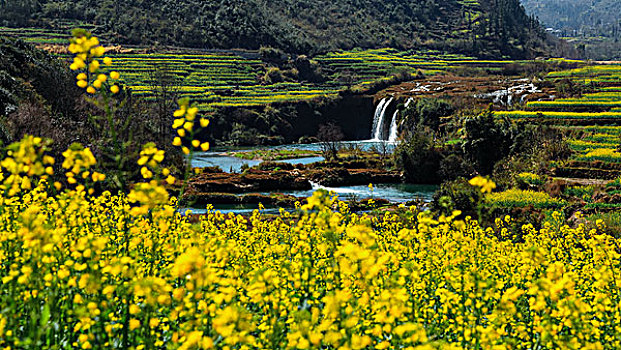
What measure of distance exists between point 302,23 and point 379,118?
180 ft

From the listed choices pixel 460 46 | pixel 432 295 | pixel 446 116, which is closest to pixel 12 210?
pixel 432 295

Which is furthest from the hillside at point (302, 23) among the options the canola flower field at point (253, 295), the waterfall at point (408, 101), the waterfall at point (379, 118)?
the canola flower field at point (253, 295)

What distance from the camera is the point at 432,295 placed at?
512 cm

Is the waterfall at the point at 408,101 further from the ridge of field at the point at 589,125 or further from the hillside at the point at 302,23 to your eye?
the hillside at the point at 302,23

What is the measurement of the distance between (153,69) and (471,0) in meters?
98.4

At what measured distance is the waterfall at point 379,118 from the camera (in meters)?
52.9

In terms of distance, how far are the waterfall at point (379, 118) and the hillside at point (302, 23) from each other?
30.9 metres

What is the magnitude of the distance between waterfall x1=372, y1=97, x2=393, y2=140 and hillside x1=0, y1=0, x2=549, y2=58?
30858 millimetres

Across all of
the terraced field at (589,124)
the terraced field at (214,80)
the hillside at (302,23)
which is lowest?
the terraced field at (589,124)

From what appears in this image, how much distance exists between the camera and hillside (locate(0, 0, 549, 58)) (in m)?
76.6

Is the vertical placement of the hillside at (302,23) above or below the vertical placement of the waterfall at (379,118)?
above

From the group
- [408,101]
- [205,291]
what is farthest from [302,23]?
[205,291]

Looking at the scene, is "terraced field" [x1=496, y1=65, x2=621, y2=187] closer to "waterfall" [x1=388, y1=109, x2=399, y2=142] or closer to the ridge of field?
the ridge of field

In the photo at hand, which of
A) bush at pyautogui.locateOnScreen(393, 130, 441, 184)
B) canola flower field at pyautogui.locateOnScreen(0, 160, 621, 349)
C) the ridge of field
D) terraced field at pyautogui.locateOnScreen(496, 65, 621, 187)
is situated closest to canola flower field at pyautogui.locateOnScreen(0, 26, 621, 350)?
canola flower field at pyautogui.locateOnScreen(0, 160, 621, 349)
